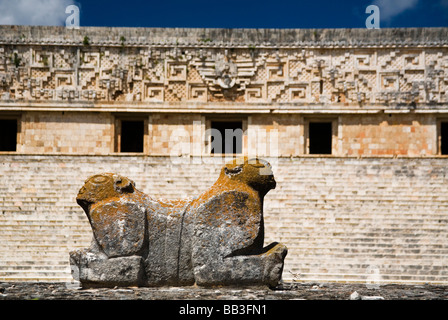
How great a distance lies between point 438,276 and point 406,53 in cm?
774

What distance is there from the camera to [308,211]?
10703 mm

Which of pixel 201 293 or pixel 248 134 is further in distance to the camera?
pixel 248 134

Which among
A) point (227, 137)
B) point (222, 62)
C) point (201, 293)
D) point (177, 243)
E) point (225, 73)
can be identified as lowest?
point (201, 293)

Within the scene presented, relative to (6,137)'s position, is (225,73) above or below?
above

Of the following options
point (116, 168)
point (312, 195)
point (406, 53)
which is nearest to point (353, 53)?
point (406, 53)

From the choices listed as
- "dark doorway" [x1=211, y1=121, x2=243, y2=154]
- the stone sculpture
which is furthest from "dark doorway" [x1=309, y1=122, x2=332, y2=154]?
the stone sculpture

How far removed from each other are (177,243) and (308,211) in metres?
5.16

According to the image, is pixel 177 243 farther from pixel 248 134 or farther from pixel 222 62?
pixel 222 62

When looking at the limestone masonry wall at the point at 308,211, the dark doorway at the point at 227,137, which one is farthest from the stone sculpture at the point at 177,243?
the dark doorway at the point at 227,137

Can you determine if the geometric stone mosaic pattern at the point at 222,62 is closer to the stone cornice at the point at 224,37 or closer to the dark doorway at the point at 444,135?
the stone cornice at the point at 224,37

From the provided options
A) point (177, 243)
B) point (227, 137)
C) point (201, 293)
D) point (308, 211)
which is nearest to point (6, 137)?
point (227, 137)

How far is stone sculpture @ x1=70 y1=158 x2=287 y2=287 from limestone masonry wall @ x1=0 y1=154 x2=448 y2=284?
3149mm
